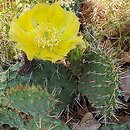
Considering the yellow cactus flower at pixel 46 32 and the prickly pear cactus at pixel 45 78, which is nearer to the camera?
the yellow cactus flower at pixel 46 32

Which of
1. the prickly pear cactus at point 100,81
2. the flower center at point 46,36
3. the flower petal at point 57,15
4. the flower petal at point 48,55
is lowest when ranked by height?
the prickly pear cactus at point 100,81

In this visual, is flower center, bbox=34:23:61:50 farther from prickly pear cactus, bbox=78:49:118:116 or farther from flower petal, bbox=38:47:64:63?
prickly pear cactus, bbox=78:49:118:116

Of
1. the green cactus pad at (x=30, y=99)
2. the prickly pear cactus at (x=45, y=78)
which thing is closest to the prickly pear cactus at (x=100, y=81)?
the prickly pear cactus at (x=45, y=78)

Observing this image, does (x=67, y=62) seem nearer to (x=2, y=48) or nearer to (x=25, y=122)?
(x=25, y=122)

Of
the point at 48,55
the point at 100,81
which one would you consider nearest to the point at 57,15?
the point at 48,55

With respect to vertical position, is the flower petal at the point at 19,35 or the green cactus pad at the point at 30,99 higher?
the flower petal at the point at 19,35

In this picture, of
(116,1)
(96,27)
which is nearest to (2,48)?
(96,27)

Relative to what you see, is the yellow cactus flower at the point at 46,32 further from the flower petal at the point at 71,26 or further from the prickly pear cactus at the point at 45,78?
the prickly pear cactus at the point at 45,78
